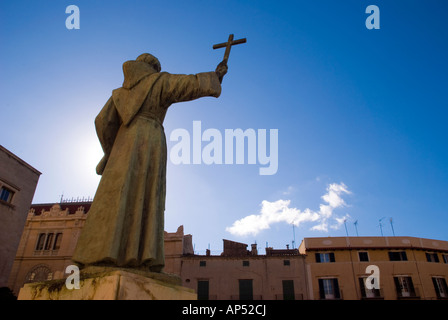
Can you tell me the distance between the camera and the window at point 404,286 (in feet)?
100

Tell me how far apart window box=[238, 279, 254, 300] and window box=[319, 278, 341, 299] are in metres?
6.77

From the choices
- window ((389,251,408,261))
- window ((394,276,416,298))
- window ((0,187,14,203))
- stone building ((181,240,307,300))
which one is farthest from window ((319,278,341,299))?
window ((0,187,14,203))

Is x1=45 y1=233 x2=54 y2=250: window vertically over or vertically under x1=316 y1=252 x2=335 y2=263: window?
over

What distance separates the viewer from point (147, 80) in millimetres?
3771

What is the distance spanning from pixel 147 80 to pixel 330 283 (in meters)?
32.0

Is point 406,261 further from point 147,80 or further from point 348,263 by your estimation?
point 147,80

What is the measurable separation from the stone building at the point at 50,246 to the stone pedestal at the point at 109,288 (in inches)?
1104

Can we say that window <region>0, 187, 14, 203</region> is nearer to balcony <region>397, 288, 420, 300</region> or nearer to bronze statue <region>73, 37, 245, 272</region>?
bronze statue <region>73, 37, 245, 272</region>

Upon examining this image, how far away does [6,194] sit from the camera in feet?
62.1

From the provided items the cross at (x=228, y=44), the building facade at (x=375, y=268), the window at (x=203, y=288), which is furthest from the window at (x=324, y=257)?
the cross at (x=228, y=44)

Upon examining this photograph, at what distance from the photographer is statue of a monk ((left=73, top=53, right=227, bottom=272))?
9.23 feet

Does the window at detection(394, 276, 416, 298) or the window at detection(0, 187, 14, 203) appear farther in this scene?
the window at detection(394, 276, 416, 298)

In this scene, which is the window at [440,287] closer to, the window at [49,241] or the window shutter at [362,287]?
the window shutter at [362,287]
